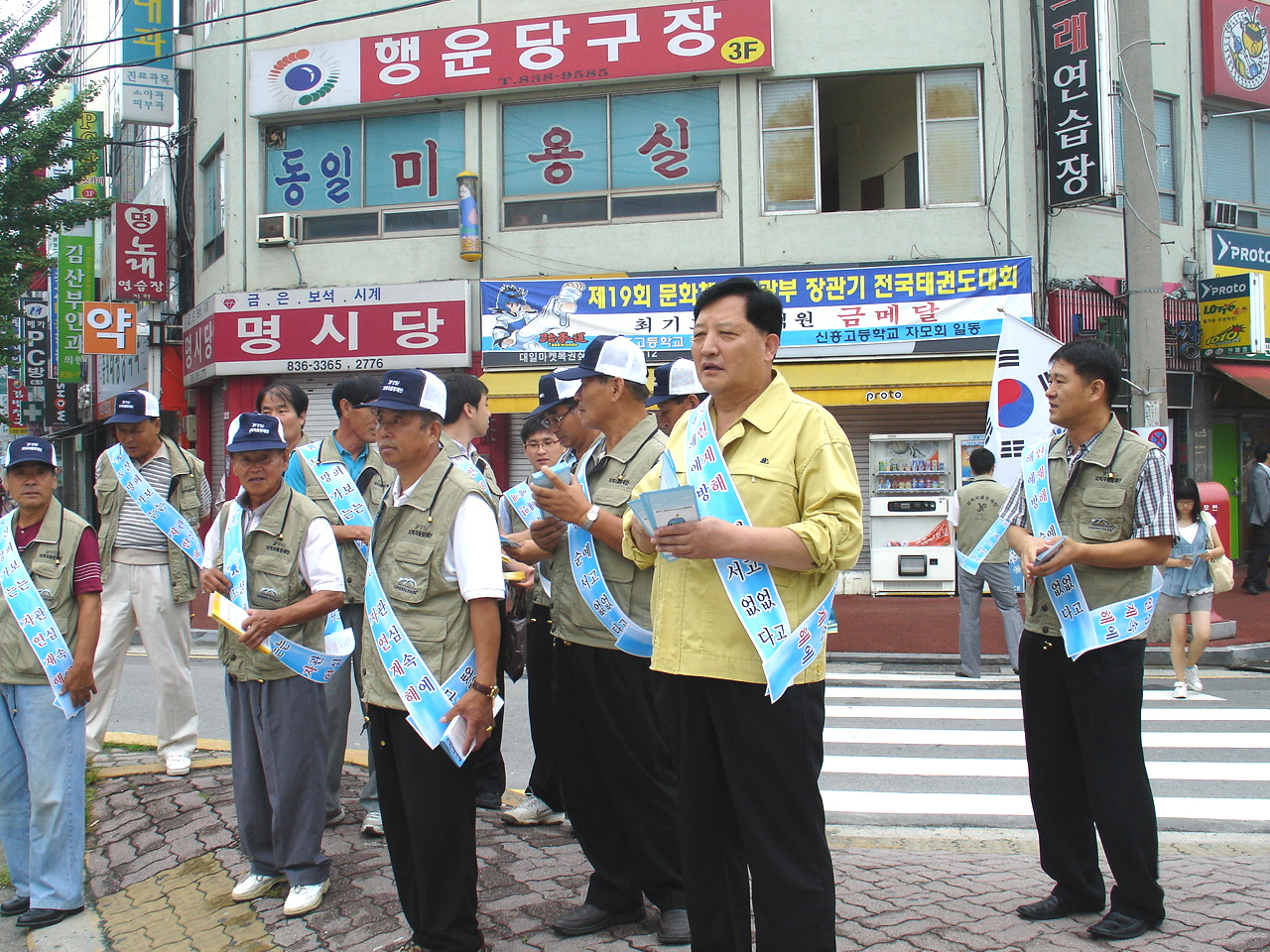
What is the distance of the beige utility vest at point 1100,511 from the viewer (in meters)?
3.79

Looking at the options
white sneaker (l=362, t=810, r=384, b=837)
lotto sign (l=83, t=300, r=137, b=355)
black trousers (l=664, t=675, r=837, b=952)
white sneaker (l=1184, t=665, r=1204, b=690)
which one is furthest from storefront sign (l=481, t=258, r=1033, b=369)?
black trousers (l=664, t=675, r=837, b=952)

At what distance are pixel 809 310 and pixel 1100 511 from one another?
10.9m

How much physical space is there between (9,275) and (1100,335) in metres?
18.1

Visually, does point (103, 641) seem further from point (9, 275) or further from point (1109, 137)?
point (9, 275)

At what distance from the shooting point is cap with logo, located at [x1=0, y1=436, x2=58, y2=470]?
4.40 meters

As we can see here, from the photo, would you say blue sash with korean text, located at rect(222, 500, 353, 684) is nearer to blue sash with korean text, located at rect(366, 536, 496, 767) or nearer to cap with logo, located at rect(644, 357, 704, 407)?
blue sash with korean text, located at rect(366, 536, 496, 767)

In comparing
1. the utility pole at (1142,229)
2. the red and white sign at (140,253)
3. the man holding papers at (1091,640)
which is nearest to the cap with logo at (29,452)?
the man holding papers at (1091,640)

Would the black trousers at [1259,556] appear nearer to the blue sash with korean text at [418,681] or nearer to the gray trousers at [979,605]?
the gray trousers at [979,605]

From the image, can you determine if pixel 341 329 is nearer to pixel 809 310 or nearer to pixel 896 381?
pixel 809 310

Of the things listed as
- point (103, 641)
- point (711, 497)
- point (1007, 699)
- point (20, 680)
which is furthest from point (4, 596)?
point (1007, 699)

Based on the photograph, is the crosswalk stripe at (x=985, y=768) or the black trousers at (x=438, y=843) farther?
the crosswalk stripe at (x=985, y=768)

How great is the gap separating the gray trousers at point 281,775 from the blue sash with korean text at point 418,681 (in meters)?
0.91

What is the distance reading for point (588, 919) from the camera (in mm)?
3789

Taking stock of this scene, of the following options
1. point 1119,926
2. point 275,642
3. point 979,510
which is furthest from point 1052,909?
point 979,510
